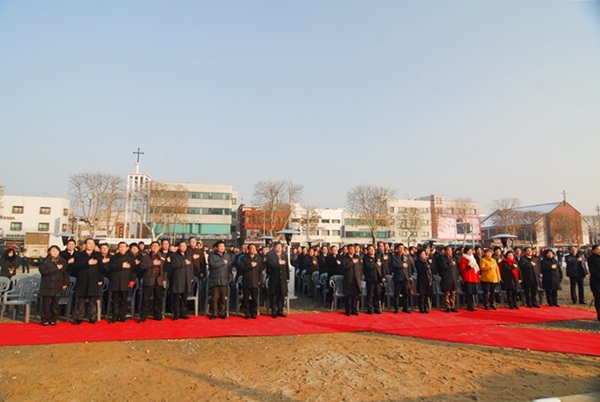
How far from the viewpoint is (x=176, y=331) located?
25.8ft

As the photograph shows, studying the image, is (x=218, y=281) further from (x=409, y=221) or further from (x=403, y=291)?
(x=409, y=221)

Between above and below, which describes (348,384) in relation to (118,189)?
below

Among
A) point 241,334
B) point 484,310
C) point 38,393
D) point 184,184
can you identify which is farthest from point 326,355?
point 184,184

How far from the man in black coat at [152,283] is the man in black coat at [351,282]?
4383mm

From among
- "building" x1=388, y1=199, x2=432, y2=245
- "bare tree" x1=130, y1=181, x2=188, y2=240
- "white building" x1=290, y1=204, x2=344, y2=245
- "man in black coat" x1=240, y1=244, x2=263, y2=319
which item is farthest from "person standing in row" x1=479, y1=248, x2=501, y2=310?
"white building" x1=290, y1=204, x2=344, y2=245

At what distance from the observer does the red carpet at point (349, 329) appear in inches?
281

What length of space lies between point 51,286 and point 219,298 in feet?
11.6

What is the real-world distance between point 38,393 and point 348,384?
144 inches

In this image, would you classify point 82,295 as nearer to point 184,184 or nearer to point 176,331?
point 176,331

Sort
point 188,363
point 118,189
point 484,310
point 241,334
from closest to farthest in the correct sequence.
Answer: point 188,363, point 241,334, point 484,310, point 118,189

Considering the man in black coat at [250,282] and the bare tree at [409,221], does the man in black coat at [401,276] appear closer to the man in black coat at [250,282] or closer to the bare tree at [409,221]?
the man in black coat at [250,282]

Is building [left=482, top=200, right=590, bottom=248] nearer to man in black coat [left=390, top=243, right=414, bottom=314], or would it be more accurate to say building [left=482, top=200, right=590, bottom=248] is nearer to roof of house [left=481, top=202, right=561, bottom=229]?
roof of house [left=481, top=202, right=561, bottom=229]

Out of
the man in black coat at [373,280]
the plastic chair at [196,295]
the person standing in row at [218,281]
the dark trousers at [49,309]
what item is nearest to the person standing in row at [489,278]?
the man in black coat at [373,280]

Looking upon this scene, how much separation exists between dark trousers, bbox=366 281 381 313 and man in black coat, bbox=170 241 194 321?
175 inches
